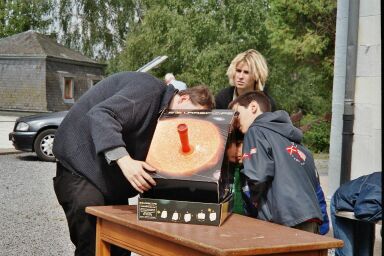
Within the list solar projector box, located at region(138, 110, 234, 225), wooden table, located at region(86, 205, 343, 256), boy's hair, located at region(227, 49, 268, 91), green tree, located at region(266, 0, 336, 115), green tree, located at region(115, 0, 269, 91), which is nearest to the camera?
wooden table, located at region(86, 205, 343, 256)

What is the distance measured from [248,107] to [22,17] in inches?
1651

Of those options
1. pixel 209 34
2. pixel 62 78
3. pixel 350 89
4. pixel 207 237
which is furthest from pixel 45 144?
pixel 62 78

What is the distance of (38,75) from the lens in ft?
105

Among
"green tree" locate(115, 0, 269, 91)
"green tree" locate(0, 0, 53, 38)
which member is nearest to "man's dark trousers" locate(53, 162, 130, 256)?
"green tree" locate(115, 0, 269, 91)

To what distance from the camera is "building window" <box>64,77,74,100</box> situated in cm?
3319

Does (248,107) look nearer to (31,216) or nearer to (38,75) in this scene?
(31,216)

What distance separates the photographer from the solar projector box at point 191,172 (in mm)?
2551

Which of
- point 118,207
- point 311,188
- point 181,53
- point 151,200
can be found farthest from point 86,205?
point 181,53

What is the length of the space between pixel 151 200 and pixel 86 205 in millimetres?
672

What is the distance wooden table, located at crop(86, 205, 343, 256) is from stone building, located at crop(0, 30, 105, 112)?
2890 centimetres

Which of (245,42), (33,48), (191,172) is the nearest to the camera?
(191,172)

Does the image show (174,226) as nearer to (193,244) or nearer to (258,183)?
(193,244)

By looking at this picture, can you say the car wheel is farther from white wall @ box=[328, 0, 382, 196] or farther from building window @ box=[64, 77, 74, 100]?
building window @ box=[64, 77, 74, 100]

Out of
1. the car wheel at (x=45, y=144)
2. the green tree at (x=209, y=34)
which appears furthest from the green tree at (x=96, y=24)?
the car wheel at (x=45, y=144)
